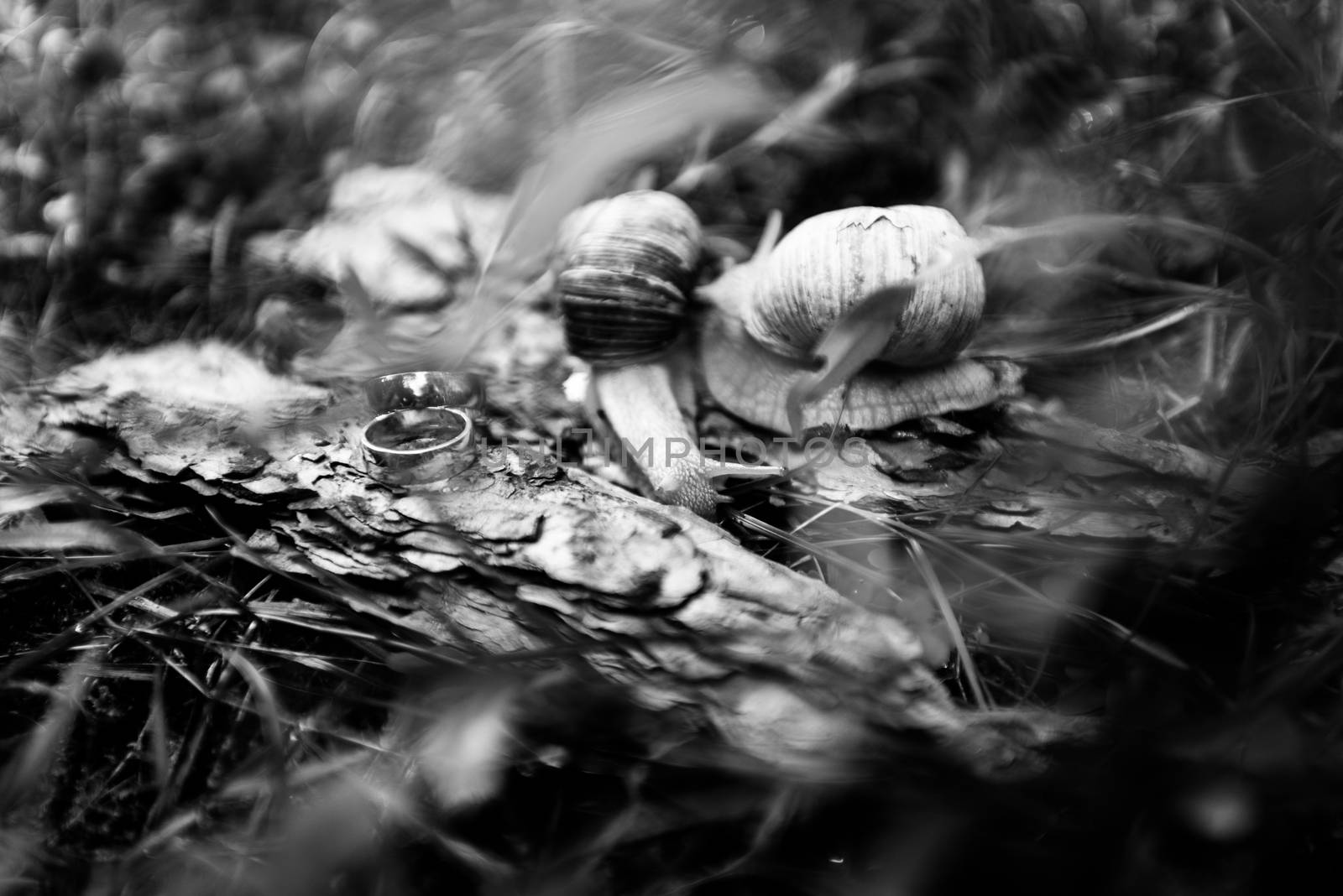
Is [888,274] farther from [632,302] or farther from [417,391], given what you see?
[417,391]

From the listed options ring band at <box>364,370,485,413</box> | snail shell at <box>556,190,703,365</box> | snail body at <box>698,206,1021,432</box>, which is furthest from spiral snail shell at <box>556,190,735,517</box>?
ring band at <box>364,370,485,413</box>

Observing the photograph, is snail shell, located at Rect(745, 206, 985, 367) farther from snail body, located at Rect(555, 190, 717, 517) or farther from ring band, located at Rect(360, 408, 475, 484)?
ring band, located at Rect(360, 408, 475, 484)

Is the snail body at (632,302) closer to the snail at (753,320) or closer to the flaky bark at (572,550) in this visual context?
the snail at (753,320)

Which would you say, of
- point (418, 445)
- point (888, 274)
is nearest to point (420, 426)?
point (418, 445)

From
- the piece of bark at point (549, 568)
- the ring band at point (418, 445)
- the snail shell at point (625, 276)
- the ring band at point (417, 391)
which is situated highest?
the snail shell at point (625, 276)

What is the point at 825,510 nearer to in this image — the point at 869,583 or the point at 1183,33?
the point at 869,583

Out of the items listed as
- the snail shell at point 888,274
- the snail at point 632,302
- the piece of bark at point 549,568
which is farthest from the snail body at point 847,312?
the piece of bark at point 549,568

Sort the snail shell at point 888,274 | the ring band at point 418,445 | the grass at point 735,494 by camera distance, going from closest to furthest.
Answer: the grass at point 735,494, the ring band at point 418,445, the snail shell at point 888,274
